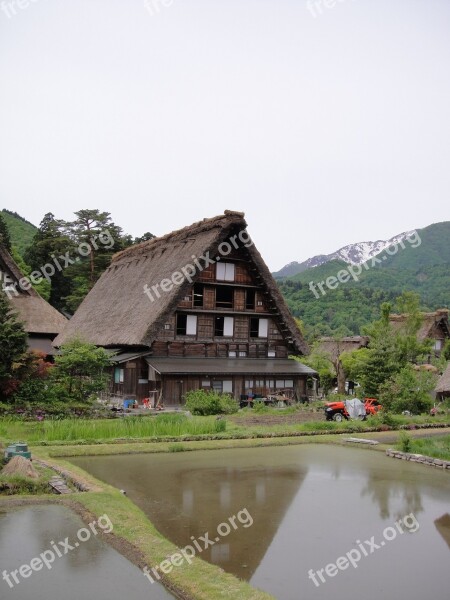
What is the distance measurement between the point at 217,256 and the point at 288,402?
8.33 meters

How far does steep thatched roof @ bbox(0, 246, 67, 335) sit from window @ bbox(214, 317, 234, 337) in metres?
10.8

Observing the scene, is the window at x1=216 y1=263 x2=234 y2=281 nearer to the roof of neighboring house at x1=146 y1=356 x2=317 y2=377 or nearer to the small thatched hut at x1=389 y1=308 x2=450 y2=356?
the roof of neighboring house at x1=146 y1=356 x2=317 y2=377

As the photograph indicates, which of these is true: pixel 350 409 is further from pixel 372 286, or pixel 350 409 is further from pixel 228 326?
pixel 372 286

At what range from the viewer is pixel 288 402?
30.2 m

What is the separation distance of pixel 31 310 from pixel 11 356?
46.9 ft

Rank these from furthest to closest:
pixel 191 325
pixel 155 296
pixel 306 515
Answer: pixel 191 325
pixel 155 296
pixel 306 515

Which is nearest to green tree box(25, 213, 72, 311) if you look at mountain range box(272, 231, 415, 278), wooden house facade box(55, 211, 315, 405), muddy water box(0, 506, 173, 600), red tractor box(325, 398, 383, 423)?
wooden house facade box(55, 211, 315, 405)

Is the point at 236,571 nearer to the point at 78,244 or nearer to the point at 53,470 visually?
the point at 53,470

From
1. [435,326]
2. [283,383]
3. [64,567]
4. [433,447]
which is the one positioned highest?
[435,326]

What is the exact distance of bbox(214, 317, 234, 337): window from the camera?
31.5 m

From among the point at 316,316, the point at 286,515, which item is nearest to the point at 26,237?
the point at 316,316

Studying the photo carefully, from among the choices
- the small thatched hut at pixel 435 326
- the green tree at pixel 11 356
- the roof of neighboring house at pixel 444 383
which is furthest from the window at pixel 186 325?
the small thatched hut at pixel 435 326

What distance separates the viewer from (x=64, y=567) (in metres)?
7.69

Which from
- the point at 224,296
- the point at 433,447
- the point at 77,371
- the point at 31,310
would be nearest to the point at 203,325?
the point at 224,296
